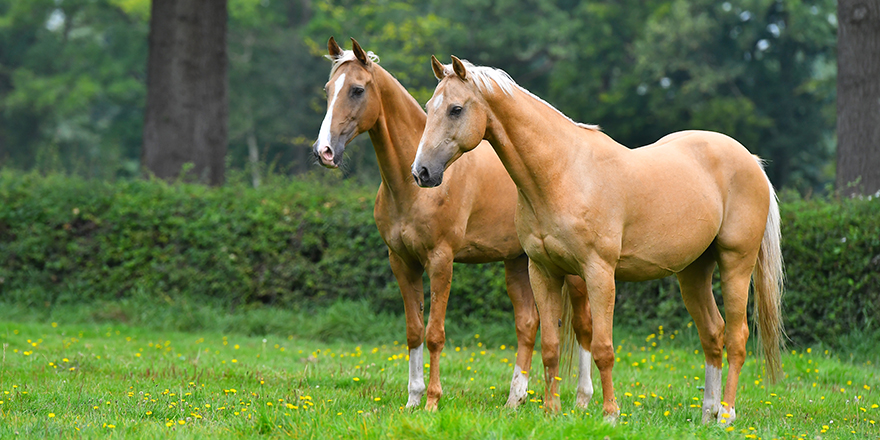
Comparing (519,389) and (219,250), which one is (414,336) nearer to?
(519,389)

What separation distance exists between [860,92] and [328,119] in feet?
23.6

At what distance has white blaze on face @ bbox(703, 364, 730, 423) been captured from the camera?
500 centimetres

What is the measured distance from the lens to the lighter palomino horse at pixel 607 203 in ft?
14.4

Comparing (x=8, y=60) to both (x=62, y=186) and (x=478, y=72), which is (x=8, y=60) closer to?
(x=62, y=186)

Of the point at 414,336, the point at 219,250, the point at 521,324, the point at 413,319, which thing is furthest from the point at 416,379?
the point at 219,250

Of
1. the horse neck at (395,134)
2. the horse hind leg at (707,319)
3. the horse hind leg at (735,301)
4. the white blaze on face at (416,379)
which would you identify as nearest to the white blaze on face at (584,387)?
the horse hind leg at (707,319)

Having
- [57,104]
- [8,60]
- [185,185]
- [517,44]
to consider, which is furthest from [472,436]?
[8,60]

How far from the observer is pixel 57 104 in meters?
30.2

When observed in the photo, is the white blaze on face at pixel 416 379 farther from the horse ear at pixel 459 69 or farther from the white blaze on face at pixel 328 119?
the horse ear at pixel 459 69

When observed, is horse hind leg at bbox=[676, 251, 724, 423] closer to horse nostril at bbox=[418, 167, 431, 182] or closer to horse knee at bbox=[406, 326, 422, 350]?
horse knee at bbox=[406, 326, 422, 350]

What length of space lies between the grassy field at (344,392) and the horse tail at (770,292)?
0.43 m

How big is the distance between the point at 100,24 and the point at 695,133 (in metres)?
31.7

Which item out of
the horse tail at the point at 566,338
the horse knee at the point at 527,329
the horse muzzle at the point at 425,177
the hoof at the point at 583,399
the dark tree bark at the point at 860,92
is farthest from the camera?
the dark tree bark at the point at 860,92

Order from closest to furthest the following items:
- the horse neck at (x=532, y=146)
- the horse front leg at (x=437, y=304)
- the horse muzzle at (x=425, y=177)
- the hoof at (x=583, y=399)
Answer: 1. the horse muzzle at (x=425, y=177)
2. the horse neck at (x=532, y=146)
3. the hoof at (x=583, y=399)
4. the horse front leg at (x=437, y=304)
